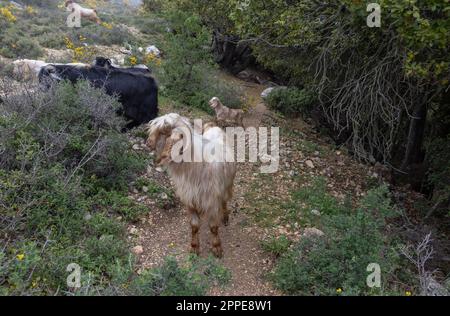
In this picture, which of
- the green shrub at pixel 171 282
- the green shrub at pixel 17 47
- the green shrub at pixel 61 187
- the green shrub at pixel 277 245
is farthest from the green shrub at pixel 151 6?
the green shrub at pixel 171 282

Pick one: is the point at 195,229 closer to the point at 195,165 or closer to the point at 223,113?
the point at 195,165

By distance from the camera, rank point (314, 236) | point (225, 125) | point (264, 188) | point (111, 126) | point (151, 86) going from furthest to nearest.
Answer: point (225, 125)
point (151, 86)
point (264, 188)
point (111, 126)
point (314, 236)

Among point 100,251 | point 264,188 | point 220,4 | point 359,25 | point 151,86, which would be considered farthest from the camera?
point 220,4

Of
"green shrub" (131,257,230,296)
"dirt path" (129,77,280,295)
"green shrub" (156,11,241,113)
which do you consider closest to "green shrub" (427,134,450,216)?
"dirt path" (129,77,280,295)

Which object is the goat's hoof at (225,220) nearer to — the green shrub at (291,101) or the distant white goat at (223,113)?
the distant white goat at (223,113)

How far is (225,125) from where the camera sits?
8602 millimetres

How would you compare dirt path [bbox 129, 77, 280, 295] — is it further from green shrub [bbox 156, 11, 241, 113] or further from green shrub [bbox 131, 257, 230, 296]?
green shrub [bbox 156, 11, 241, 113]

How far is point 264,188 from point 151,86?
9.80ft

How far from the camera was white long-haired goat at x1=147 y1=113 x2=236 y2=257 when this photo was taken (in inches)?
167

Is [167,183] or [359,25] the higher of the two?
[359,25]

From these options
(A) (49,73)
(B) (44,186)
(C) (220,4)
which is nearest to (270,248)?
(B) (44,186)

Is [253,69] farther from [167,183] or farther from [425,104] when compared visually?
[167,183]

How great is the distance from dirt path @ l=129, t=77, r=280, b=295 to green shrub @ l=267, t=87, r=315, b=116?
4.50m

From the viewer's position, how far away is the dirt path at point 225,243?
442 cm
